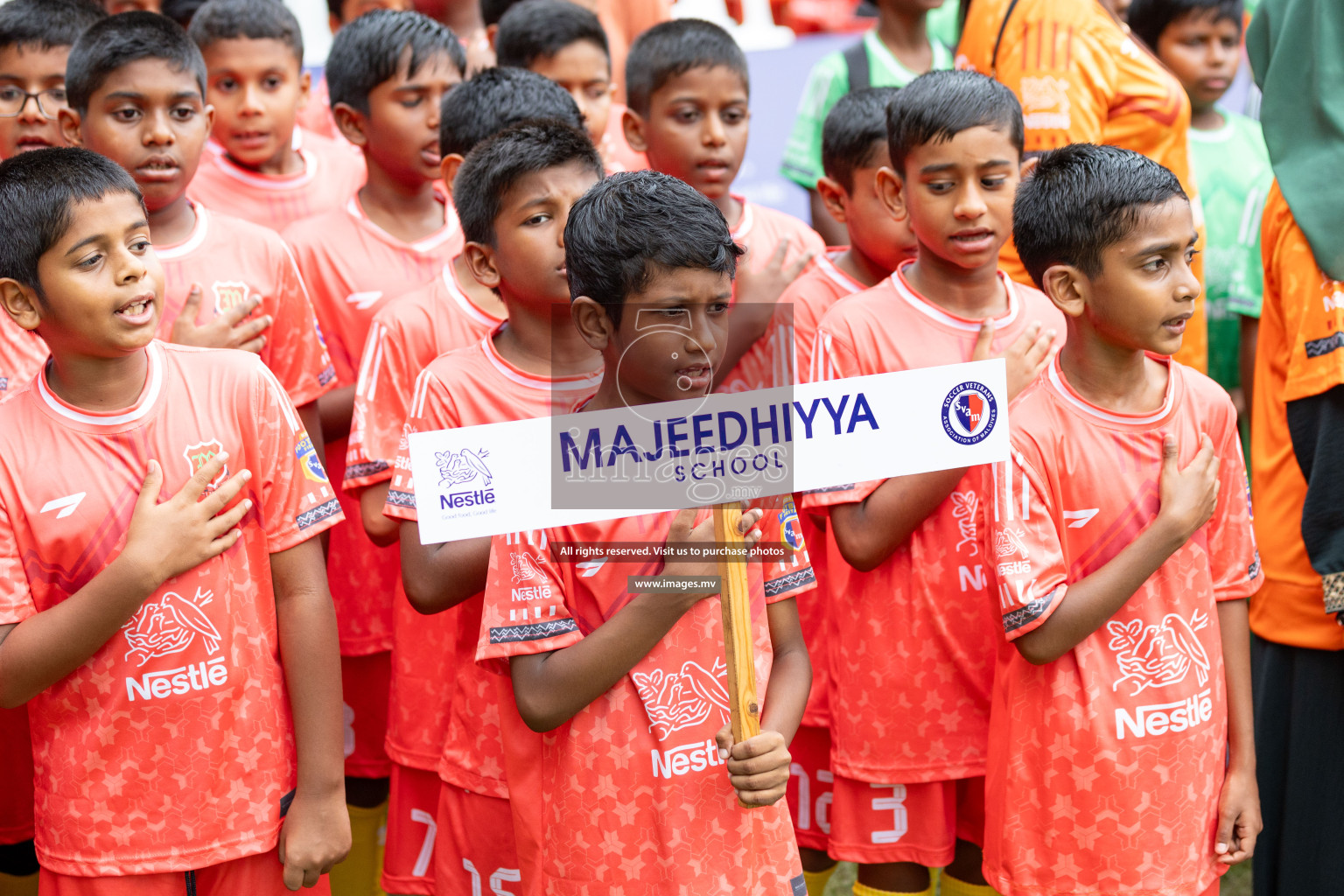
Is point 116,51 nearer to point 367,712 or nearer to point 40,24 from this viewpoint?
point 40,24

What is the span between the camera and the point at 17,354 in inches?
111

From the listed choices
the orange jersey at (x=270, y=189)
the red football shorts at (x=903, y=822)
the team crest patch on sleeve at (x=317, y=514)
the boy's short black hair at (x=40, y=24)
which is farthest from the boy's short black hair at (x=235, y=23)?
the red football shorts at (x=903, y=822)

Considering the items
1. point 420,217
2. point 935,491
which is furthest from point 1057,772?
point 420,217

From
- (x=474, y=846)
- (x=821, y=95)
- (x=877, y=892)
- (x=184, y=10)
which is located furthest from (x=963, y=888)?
(x=184, y=10)

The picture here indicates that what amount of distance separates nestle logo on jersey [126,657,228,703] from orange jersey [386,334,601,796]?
0.41 m

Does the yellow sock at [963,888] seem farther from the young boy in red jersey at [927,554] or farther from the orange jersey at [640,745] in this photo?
the orange jersey at [640,745]

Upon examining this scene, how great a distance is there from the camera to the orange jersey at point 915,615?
8.41 ft

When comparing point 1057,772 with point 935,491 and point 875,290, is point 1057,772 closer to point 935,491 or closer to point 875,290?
point 935,491

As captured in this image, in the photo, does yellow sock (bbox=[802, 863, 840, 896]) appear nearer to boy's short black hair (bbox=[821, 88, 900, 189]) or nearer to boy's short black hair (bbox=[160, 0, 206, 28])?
boy's short black hair (bbox=[821, 88, 900, 189])

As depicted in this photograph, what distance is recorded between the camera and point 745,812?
1.95m

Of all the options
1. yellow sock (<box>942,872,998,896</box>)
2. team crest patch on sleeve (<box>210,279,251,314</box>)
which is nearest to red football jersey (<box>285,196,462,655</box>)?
team crest patch on sleeve (<box>210,279,251,314</box>)

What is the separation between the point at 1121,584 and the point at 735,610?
29.1 inches

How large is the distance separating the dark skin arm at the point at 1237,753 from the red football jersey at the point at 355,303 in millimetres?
1783

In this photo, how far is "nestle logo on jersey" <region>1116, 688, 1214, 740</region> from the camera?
6.99ft
